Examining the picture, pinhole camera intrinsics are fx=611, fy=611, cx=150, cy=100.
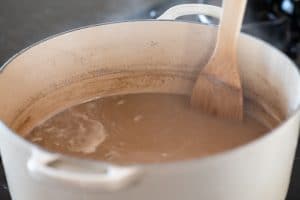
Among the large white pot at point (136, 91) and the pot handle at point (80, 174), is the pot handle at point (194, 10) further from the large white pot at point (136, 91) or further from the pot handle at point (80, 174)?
the pot handle at point (80, 174)

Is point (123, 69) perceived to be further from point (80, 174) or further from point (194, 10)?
point (80, 174)

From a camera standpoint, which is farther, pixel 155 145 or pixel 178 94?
pixel 178 94

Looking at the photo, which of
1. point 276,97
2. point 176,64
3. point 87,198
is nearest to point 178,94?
point 176,64

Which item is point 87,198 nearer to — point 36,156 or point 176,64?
point 36,156

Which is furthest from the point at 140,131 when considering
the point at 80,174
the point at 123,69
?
the point at 80,174

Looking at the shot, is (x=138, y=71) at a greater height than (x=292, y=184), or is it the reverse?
(x=138, y=71)

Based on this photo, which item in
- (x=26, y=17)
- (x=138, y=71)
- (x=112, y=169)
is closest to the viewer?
(x=112, y=169)

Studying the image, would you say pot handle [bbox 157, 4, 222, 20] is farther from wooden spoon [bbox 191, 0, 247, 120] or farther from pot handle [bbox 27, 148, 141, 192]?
pot handle [bbox 27, 148, 141, 192]

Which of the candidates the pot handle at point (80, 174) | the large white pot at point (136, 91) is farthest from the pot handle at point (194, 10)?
the pot handle at point (80, 174)
